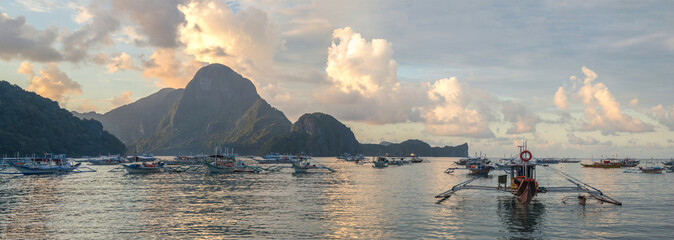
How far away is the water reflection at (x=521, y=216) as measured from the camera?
3490 centimetres

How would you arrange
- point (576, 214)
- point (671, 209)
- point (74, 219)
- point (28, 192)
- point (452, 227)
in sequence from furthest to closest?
point (28, 192) < point (671, 209) < point (576, 214) < point (74, 219) < point (452, 227)

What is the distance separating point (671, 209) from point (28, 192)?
78.8 m

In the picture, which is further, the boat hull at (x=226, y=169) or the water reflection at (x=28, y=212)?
the boat hull at (x=226, y=169)

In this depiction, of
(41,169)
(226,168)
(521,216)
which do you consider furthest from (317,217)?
(41,169)

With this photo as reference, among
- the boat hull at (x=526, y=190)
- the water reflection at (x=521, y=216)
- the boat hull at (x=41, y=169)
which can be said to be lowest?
the boat hull at (x=41, y=169)

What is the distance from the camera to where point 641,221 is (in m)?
40.3

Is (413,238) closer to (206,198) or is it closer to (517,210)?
(517,210)

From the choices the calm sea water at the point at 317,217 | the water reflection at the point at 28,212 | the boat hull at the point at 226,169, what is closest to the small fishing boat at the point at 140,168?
the boat hull at the point at 226,169

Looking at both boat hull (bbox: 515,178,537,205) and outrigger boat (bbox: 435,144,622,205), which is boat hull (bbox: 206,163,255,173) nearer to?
outrigger boat (bbox: 435,144,622,205)

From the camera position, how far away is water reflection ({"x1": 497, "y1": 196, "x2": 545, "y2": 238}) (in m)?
34.9

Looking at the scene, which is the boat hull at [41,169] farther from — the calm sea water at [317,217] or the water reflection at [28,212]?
the calm sea water at [317,217]

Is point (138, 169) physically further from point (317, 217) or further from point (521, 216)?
point (521, 216)

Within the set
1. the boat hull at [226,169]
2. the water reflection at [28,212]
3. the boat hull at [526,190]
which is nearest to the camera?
the water reflection at [28,212]

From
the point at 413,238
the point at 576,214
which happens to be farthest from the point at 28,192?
the point at 576,214
